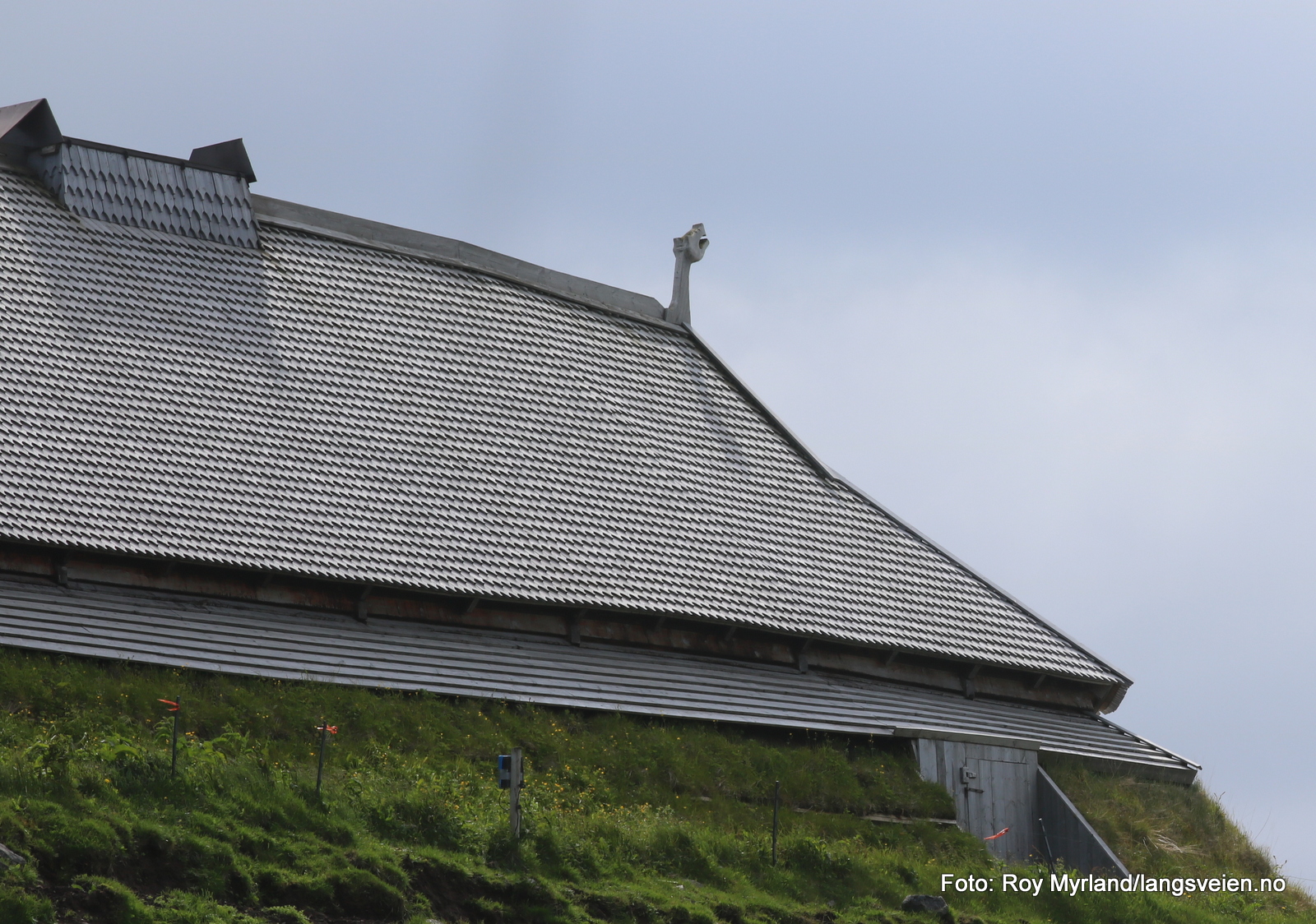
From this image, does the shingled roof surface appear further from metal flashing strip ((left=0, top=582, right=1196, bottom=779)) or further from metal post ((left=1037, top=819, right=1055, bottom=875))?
metal post ((left=1037, top=819, right=1055, bottom=875))

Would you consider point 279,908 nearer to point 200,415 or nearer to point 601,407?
point 200,415

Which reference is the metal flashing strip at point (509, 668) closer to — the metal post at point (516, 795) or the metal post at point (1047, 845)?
the metal post at point (1047, 845)

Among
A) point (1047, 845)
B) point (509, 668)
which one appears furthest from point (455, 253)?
point (1047, 845)

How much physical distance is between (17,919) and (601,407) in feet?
53.3

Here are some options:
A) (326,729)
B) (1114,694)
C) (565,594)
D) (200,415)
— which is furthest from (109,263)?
(1114,694)

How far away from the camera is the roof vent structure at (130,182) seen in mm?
25875

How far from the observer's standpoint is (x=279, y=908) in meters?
14.2

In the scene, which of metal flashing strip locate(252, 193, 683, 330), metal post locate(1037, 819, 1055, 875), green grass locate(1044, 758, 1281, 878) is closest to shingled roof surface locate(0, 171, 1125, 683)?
metal flashing strip locate(252, 193, 683, 330)

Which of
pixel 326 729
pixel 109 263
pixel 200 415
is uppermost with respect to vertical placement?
pixel 109 263

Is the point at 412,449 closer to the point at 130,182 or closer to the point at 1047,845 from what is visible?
the point at 130,182

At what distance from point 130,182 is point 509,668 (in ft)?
35.8

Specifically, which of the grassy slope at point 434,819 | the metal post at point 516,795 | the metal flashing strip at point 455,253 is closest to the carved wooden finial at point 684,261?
the metal flashing strip at point 455,253

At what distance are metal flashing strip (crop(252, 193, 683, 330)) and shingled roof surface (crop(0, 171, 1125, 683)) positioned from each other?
14.7 inches

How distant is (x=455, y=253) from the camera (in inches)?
1182
